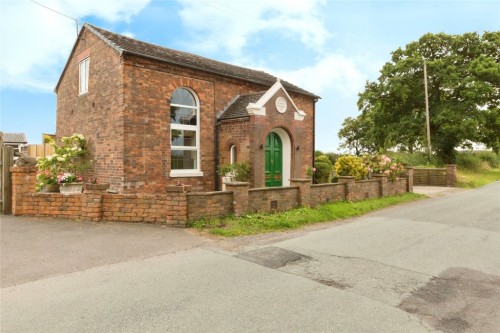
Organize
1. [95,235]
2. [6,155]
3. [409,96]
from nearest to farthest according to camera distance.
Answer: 1. [95,235]
2. [6,155]
3. [409,96]

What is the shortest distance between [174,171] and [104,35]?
571 cm

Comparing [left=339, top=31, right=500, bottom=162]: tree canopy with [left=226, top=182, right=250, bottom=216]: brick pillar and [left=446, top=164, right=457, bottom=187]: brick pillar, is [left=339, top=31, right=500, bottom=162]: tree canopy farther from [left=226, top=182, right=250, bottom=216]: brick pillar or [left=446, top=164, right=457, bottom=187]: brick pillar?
[left=226, top=182, right=250, bottom=216]: brick pillar

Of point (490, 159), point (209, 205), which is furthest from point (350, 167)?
point (490, 159)

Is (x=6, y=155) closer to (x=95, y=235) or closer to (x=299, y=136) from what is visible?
(x=95, y=235)

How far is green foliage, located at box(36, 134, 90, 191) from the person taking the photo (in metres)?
11.6

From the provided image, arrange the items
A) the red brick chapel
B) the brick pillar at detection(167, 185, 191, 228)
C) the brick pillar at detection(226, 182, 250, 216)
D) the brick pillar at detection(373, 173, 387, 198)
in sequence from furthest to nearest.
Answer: the brick pillar at detection(373, 173, 387, 198) → the red brick chapel → the brick pillar at detection(226, 182, 250, 216) → the brick pillar at detection(167, 185, 191, 228)

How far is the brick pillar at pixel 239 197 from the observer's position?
8.82 meters

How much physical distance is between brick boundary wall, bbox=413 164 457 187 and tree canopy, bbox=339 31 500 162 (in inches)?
310

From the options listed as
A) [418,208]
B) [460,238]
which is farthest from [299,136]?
[460,238]

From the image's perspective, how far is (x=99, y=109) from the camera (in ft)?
39.4

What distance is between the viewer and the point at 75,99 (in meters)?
14.1

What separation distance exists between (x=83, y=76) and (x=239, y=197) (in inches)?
375

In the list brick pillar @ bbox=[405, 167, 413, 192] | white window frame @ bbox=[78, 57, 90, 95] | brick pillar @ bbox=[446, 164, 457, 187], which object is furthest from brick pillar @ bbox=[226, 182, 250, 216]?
brick pillar @ bbox=[446, 164, 457, 187]

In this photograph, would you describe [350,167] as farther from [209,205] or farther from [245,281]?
[245,281]
